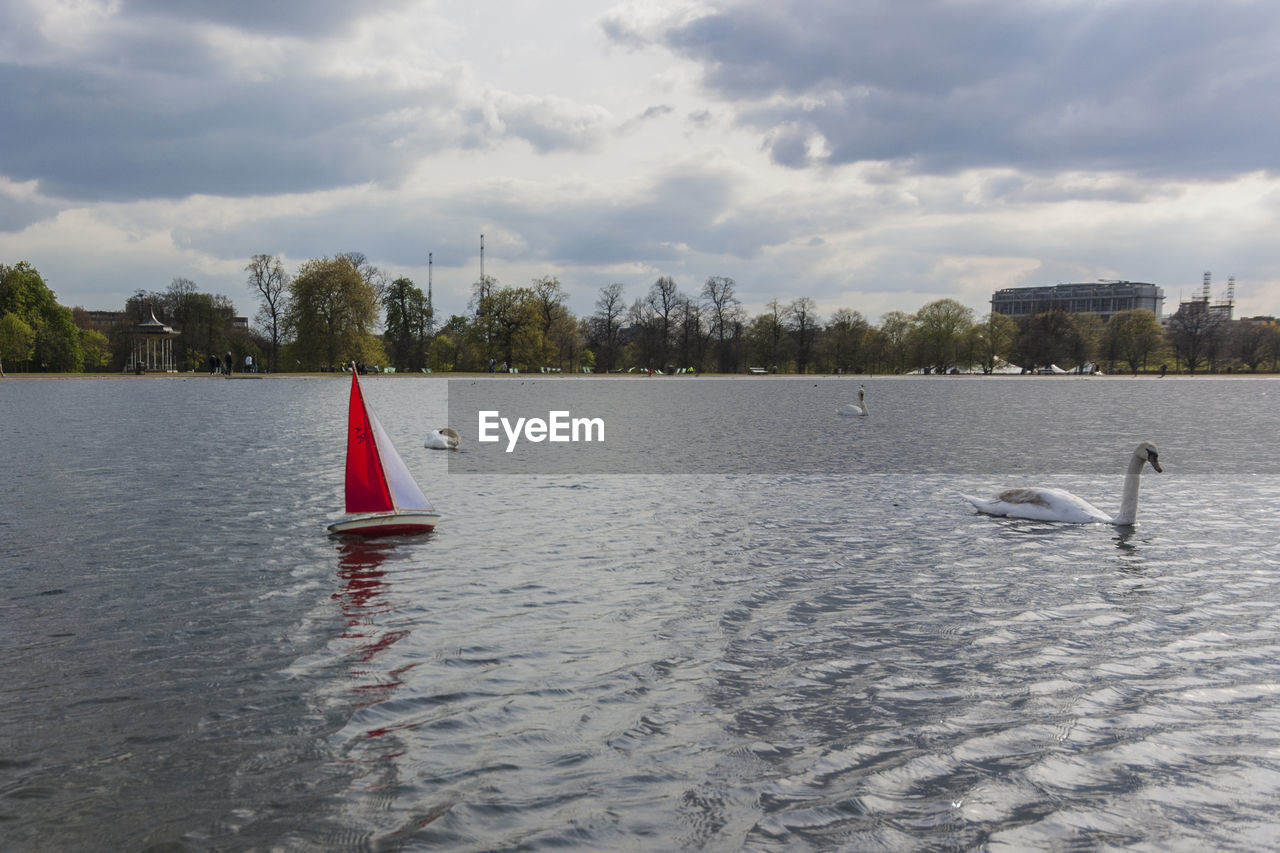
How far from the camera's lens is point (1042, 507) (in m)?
17.3

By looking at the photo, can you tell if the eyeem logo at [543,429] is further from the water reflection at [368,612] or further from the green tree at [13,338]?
the green tree at [13,338]

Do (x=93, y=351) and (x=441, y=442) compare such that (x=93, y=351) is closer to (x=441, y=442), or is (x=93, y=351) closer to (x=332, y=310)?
(x=332, y=310)

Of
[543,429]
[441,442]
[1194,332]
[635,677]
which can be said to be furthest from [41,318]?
[1194,332]

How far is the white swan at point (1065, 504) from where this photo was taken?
16436 millimetres

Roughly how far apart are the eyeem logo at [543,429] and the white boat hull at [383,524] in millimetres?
15381

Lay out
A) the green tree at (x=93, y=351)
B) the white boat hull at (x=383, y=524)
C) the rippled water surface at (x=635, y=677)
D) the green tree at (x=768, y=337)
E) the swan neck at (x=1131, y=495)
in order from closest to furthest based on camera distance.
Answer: the rippled water surface at (x=635, y=677) → the white boat hull at (x=383, y=524) → the swan neck at (x=1131, y=495) → the green tree at (x=93, y=351) → the green tree at (x=768, y=337)

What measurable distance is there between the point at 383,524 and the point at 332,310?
95173 millimetres

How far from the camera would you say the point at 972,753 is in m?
6.96

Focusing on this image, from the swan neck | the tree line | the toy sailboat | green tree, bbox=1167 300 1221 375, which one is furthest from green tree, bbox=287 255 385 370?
green tree, bbox=1167 300 1221 375

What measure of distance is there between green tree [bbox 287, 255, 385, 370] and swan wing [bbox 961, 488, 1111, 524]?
9503cm

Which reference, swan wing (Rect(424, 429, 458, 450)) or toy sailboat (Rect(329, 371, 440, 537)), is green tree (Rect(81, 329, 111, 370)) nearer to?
swan wing (Rect(424, 429, 458, 450))

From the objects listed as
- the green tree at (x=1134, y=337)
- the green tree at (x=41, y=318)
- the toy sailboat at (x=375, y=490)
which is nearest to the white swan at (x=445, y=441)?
the toy sailboat at (x=375, y=490)

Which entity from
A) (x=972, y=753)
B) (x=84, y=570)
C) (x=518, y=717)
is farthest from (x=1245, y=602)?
(x=84, y=570)

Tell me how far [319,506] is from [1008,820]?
15137 millimetres
